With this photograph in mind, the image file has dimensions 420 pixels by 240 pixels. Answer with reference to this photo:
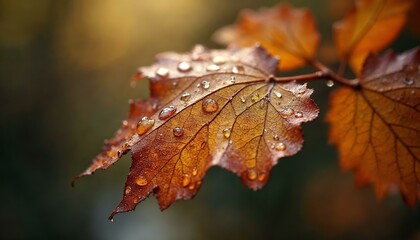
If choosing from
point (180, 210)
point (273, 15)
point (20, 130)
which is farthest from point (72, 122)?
point (273, 15)

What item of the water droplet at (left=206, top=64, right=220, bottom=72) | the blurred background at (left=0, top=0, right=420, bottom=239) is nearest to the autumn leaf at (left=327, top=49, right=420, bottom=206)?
the water droplet at (left=206, top=64, right=220, bottom=72)

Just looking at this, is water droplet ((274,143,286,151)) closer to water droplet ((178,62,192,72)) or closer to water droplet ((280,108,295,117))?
water droplet ((280,108,295,117))

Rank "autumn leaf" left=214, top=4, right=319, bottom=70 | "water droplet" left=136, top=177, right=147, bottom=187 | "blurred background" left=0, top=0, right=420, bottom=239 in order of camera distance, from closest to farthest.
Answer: "water droplet" left=136, top=177, right=147, bottom=187
"autumn leaf" left=214, top=4, right=319, bottom=70
"blurred background" left=0, top=0, right=420, bottom=239

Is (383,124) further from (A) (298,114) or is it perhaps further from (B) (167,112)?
(B) (167,112)

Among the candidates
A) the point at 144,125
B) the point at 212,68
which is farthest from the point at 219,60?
the point at 144,125

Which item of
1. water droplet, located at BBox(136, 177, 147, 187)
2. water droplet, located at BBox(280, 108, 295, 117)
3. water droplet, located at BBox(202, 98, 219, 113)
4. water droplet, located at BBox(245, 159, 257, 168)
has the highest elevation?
water droplet, located at BBox(280, 108, 295, 117)
